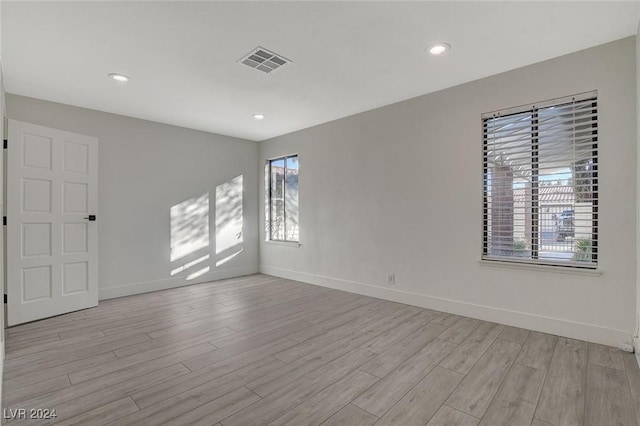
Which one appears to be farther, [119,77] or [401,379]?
[119,77]

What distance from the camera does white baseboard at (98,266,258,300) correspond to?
4.39 m

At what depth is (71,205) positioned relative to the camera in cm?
380

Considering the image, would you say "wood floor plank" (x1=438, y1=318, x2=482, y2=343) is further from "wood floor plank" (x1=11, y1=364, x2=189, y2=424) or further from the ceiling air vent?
the ceiling air vent

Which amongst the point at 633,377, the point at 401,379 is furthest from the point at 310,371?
the point at 633,377

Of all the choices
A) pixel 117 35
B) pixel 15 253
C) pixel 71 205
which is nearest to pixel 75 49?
pixel 117 35

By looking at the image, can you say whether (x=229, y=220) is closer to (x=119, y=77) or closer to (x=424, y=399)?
(x=119, y=77)

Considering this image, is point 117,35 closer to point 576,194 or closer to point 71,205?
point 71,205

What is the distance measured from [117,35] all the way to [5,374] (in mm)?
2718

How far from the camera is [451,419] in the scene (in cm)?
179

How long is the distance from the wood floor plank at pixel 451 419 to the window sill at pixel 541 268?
73.3 inches

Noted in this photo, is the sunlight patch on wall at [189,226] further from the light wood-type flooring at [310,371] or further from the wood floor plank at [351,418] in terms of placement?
the wood floor plank at [351,418]

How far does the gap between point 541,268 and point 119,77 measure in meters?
4.66

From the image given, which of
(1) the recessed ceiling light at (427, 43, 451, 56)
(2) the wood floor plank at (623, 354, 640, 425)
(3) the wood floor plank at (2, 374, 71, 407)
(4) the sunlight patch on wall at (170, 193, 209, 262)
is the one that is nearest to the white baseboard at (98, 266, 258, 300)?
(4) the sunlight patch on wall at (170, 193, 209, 262)

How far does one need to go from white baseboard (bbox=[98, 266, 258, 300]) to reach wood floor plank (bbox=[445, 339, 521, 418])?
4.37 m
